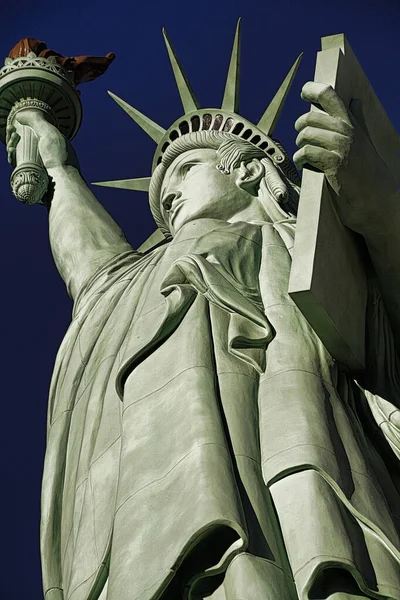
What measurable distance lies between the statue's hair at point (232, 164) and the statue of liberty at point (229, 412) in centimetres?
1

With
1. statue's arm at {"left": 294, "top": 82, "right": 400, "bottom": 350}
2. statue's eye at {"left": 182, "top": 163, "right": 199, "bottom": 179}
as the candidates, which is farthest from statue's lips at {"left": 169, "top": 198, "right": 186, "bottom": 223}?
statue's arm at {"left": 294, "top": 82, "right": 400, "bottom": 350}

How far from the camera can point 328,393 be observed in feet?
23.1

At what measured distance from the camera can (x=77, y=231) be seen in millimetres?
9539

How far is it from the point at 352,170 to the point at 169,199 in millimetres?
2109

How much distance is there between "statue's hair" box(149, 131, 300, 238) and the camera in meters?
8.69

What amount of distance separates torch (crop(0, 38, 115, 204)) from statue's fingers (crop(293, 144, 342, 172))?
11.2ft

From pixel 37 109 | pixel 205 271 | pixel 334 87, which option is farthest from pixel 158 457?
pixel 37 109

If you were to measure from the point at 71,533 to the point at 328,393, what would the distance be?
4.52 feet

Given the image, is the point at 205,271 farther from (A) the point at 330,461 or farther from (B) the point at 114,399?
(A) the point at 330,461

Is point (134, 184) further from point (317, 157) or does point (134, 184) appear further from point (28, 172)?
point (317, 157)

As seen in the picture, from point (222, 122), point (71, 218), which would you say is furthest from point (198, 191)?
point (71, 218)

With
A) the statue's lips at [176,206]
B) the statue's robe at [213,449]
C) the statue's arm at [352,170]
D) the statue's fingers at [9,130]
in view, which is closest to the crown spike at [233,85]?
the statue's lips at [176,206]

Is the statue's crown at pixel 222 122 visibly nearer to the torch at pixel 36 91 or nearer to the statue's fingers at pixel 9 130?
the torch at pixel 36 91

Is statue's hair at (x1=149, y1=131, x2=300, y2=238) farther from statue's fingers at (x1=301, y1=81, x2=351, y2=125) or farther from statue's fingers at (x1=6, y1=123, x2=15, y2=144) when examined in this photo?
statue's fingers at (x1=301, y1=81, x2=351, y2=125)
